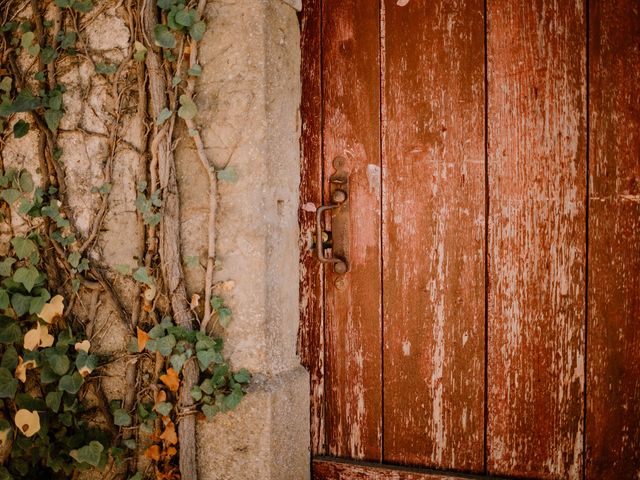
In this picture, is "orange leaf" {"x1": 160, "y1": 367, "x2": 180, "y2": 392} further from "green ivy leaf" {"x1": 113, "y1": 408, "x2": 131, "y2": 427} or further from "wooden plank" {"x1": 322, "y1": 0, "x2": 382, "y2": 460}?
"wooden plank" {"x1": 322, "y1": 0, "x2": 382, "y2": 460}

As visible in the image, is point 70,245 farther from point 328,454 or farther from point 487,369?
point 487,369

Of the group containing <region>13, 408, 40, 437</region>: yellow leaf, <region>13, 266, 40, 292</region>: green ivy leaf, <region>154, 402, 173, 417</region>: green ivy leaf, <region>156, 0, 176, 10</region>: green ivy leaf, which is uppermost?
<region>156, 0, 176, 10</region>: green ivy leaf

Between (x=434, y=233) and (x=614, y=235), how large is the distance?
52 centimetres

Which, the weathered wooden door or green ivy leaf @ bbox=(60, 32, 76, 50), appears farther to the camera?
green ivy leaf @ bbox=(60, 32, 76, 50)

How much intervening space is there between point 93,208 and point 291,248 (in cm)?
68

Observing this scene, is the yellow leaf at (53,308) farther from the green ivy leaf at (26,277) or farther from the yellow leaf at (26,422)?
the yellow leaf at (26,422)

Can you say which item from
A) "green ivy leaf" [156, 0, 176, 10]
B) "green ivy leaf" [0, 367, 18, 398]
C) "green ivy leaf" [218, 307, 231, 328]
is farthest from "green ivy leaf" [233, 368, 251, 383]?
"green ivy leaf" [156, 0, 176, 10]

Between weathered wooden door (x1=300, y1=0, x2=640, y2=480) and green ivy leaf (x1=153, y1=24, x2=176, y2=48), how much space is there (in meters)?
0.44

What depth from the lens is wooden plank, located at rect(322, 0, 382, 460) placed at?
4.37 ft

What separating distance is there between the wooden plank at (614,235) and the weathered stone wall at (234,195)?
36.6 inches

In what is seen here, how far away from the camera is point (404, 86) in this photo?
130 cm

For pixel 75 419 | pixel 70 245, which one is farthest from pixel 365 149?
pixel 75 419

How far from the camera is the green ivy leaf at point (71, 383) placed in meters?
1.25

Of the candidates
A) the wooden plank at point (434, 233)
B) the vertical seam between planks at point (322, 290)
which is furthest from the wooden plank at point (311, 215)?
the wooden plank at point (434, 233)
